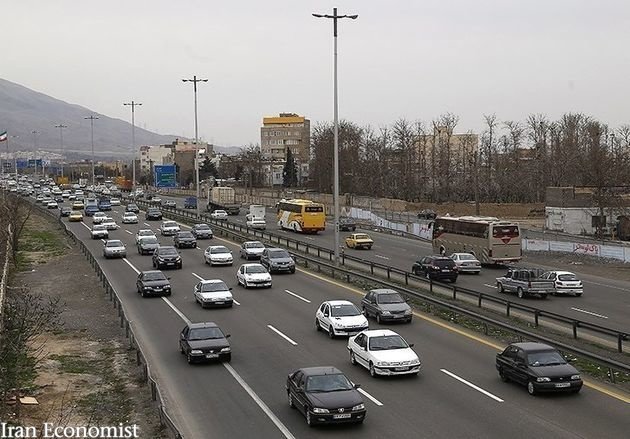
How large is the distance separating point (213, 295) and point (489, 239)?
22.7m

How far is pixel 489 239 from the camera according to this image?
50031mm

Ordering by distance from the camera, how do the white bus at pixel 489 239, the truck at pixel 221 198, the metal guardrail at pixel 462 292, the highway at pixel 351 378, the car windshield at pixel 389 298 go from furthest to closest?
the truck at pixel 221 198 → the white bus at pixel 489 239 → the car windshield at pixel 389 298 → the metal guardrail at pixel 462 292 → the highway at pixel 351 378

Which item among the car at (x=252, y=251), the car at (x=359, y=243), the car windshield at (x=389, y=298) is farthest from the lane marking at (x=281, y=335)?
the car at (x=359, y=243)

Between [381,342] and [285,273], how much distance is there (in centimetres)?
2355

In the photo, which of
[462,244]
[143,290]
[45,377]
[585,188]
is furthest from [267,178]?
[45,377]

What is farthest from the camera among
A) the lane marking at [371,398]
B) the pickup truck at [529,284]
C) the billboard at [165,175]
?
the billboard at [165,175]

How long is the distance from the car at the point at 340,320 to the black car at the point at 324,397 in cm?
839

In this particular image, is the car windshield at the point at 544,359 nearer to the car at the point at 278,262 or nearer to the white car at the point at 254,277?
the white car at the point at 254,277

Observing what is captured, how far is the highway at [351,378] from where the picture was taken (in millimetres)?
16906

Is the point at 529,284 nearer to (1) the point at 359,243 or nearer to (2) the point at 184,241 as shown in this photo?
(1) the point at 359,243

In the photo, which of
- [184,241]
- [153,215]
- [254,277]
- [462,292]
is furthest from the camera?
[153,215]

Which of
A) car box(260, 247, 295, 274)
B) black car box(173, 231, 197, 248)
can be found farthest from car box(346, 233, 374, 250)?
car box(260, 247, 295, 274)

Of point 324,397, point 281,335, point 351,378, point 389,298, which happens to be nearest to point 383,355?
point 351,378

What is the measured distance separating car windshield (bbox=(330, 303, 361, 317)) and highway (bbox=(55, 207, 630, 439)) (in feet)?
3.13
